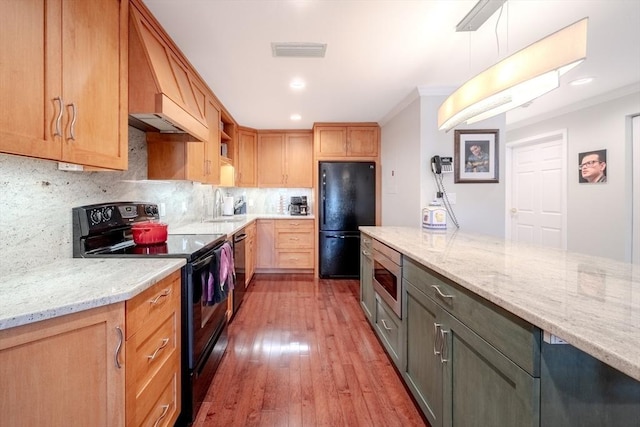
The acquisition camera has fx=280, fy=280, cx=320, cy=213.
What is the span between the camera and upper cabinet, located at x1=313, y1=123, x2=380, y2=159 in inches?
166

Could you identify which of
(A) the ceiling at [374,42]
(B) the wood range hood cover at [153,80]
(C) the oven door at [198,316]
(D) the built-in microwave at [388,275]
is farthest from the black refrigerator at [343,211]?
(C) the oven door at [198,316]

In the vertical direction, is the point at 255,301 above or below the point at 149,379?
below

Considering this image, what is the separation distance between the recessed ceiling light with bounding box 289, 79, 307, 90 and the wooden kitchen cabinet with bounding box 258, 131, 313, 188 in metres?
1.76

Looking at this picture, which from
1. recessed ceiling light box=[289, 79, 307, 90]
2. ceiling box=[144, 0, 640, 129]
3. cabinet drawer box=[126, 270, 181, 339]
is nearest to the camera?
cabinet drawer box=[126, 270, 181, 339]

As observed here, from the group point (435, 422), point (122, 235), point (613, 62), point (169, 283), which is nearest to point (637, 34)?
point (613, 62)

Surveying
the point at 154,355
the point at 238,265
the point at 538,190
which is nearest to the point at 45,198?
the point at 154,355

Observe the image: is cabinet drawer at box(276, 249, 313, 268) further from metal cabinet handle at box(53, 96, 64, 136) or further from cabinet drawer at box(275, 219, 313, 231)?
metal cabinet handle at box(53, 96, 64, 136)

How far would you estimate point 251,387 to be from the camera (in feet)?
5.94

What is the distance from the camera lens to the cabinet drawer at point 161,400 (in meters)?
1.09

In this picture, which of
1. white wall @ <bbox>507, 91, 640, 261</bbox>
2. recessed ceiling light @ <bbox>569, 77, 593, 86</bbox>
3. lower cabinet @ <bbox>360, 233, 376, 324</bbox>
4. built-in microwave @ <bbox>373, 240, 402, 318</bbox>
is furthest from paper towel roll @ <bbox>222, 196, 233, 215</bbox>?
white wall @ <bbox>507, 91, 640, 261</bbox>

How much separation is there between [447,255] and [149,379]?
1489mm

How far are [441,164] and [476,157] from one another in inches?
16.4

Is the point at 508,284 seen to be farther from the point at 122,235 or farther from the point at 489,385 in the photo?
the point at 122,235

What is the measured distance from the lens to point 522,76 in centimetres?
126
